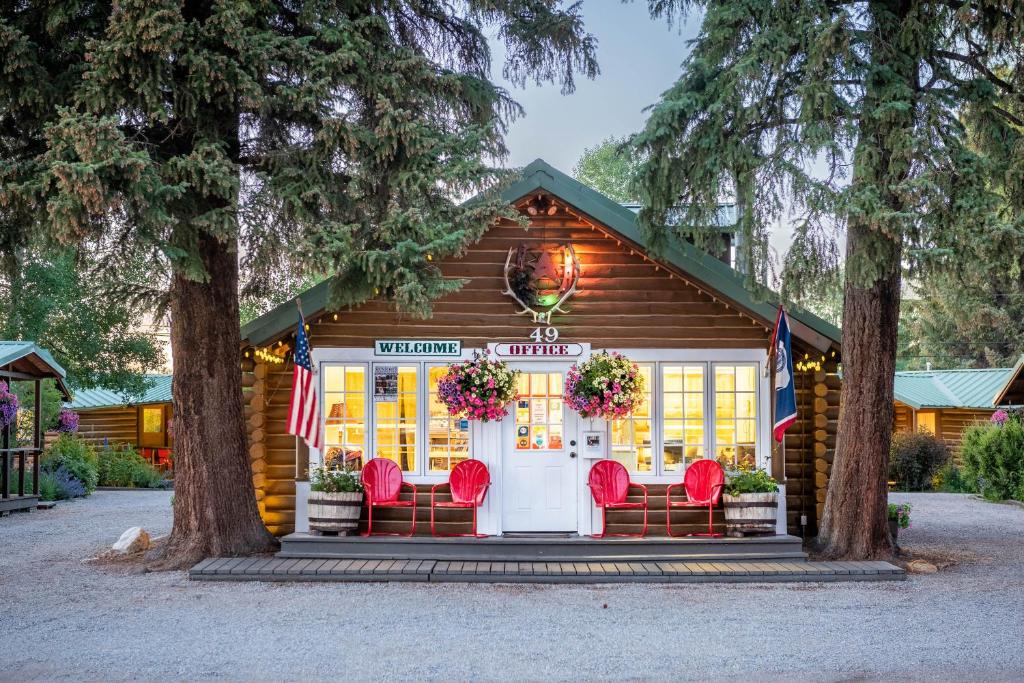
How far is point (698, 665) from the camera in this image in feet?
23.1

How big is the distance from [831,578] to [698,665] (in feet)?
12.2

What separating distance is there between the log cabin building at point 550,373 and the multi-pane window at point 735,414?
16 mm

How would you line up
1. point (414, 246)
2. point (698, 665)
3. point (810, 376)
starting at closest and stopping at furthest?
point (698, 665) < point (414, 246) < point (810, 376)

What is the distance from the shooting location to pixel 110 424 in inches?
1384

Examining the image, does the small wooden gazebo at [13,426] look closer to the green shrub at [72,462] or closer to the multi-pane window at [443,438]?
the green shrub at [72,462]

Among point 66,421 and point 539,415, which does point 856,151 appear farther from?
point 66,421

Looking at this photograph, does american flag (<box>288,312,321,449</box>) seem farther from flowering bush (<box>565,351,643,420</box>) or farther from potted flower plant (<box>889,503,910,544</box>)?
potted flower plant (<box>889,503,910,544</box>)

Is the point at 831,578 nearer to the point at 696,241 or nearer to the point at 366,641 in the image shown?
the point at 696,241

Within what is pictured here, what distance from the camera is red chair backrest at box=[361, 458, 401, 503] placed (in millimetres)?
11430

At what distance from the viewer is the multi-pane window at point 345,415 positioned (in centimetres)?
1177

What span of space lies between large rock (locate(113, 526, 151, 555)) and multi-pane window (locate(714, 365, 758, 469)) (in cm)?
689

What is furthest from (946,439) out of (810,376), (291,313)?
(291,313)

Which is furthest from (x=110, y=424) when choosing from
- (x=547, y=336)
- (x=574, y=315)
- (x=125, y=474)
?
(x=574, y=315)

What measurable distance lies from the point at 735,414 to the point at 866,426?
1471 mm
